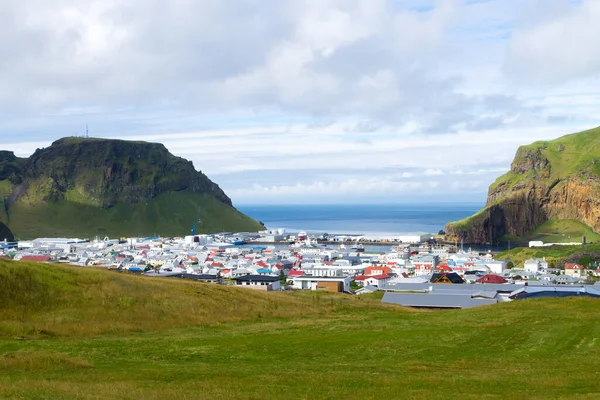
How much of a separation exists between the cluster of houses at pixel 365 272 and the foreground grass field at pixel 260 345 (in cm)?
2326

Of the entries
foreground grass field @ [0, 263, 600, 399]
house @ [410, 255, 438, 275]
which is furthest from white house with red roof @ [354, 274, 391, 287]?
foreground grass field @ [0, 263, 600, 399]

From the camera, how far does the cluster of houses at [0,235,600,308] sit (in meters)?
61.9

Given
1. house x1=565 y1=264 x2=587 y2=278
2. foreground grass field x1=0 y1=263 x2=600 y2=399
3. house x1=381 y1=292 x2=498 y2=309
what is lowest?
house x1=565 y1=264 x2=587 y2=278

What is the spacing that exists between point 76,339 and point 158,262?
113416 mm

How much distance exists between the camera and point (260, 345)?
79.1ft

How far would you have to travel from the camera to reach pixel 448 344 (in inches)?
961

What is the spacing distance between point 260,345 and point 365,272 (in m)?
86.1

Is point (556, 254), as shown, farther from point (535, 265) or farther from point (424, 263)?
point (424, 263)

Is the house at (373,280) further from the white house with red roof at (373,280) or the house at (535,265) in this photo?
the house at (535,265)

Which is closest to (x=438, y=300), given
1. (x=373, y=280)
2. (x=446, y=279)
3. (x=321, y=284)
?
(x=321, y=284)

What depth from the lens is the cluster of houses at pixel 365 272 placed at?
61906 millimetres

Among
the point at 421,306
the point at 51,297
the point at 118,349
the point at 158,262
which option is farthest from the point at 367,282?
the point at 118,349

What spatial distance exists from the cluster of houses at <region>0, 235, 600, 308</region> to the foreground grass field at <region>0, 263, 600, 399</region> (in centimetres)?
2326

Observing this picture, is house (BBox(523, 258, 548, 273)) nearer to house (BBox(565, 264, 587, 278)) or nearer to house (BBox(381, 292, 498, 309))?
house (BBox(565, 264, 587, 278))
